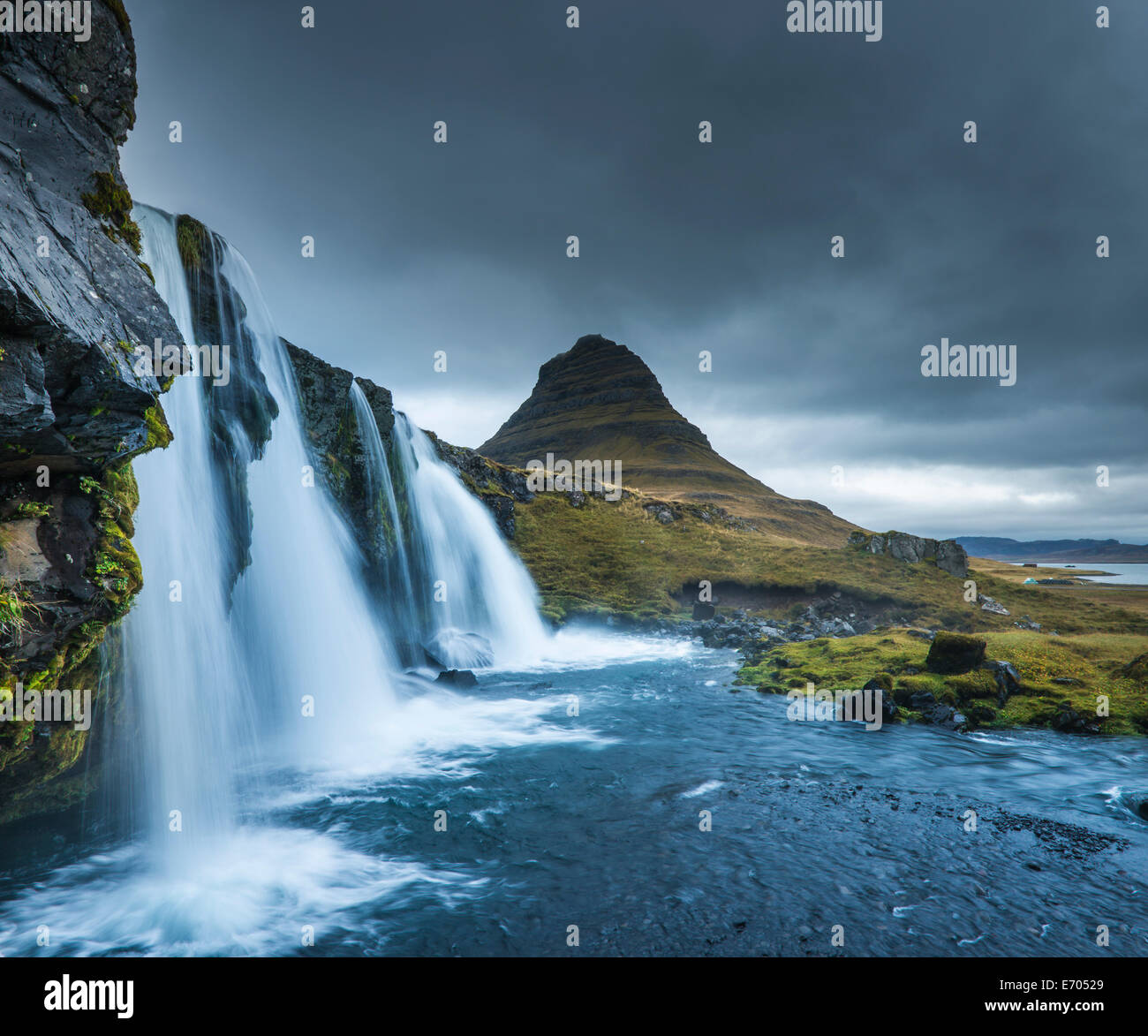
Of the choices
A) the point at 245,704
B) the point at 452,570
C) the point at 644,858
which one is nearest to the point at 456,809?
the point at 644,858

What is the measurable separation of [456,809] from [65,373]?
1197 centimetres

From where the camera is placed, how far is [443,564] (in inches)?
1483

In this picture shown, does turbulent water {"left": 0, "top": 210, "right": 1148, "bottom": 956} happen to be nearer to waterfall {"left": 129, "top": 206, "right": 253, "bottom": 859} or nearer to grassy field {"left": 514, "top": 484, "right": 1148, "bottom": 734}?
waterfall {"left": 129, "top": 206, "right": 253, "bottom": 859}

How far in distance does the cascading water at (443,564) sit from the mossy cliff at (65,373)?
18.8 meters

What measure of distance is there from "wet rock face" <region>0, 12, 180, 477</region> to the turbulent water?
16.3 feet

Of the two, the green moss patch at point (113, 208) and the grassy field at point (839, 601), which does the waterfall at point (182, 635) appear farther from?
the grassy field at point (839, 601)

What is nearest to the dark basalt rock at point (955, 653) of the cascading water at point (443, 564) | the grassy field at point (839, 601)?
the grassy field at point (839, 601)

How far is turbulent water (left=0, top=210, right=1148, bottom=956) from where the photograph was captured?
894 cm

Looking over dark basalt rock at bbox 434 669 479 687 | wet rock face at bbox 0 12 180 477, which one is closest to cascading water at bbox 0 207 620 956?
dark basalt rock at bbox 434 669 479 687

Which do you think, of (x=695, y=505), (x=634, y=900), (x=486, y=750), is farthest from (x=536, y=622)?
(x=695, y=505)

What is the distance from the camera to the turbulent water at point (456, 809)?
352 inches

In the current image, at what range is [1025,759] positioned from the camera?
1639cm
